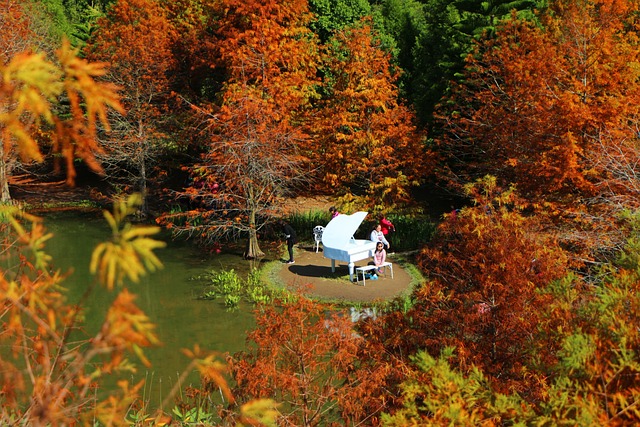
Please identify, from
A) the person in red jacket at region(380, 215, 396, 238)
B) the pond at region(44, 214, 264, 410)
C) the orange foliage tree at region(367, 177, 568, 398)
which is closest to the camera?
the orange foliage tree at region(367, 177, 568, 398)

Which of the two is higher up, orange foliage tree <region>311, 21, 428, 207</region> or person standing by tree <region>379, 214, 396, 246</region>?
orange foliage tree <region>311, 21, 428, 207</region>

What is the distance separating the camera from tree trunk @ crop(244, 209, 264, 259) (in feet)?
62.1

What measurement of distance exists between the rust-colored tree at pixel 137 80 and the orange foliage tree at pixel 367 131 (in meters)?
6.50

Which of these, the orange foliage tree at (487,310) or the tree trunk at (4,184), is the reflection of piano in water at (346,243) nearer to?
the orange foliage tree at (487,310)

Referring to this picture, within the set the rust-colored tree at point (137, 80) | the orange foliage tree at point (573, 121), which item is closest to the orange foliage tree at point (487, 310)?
the orange foliage tree at point (573, 121)

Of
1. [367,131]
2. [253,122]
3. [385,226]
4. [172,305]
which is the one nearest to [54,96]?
[172,305]

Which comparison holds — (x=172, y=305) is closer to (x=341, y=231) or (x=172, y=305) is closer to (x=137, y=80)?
(x=341, y=231)

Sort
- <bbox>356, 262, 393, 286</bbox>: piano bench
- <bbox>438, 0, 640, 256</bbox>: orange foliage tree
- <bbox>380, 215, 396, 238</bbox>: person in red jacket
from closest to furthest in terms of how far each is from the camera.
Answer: <bbox>438, 0, 640, 256</bbox>: orange foliage tree → <bbox>356, 262, 393, 286</bbox>: piano bench → <bbox>380, 215, 396, 238</bbox>: person in red jacket

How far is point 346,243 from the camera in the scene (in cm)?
1653

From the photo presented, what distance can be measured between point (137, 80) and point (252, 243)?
9.05m

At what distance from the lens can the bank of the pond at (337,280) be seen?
15.6 metres

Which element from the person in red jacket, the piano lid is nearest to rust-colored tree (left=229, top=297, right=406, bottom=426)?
the piano lid

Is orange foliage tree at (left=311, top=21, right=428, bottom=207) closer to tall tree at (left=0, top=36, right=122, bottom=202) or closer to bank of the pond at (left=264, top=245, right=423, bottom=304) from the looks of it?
bank of the pond at (left=264, top=245, right=423, bottom=304)

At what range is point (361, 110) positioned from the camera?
21.3m
